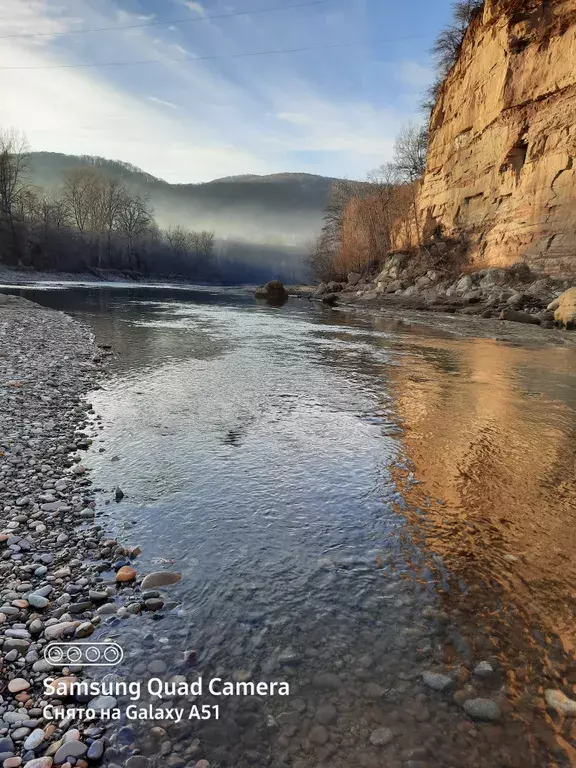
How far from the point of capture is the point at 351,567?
129 inches

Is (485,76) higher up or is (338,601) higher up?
(485,76)

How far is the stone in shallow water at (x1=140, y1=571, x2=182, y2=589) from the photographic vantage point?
9.76 ft

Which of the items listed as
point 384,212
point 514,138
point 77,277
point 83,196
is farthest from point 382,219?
point 83,196

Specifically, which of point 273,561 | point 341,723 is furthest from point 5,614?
point 341,723

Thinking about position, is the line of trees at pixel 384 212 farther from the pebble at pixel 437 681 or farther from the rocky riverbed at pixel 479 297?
the pebble at pixel 437 681

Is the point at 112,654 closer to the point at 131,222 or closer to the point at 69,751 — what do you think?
the point at 69,751

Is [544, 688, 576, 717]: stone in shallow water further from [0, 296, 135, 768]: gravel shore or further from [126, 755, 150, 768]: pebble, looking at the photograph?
[0, 296, 135, 768]: gravel shore

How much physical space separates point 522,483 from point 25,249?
2678 inches

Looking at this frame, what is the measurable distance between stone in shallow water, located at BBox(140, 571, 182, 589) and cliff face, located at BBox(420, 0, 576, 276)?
26.7 meters

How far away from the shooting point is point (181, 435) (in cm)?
583

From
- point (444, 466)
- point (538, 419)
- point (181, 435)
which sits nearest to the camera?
point (444, 466)

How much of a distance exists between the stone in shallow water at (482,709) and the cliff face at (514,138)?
2655 centimetres

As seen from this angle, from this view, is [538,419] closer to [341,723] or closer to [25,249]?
[341,723]

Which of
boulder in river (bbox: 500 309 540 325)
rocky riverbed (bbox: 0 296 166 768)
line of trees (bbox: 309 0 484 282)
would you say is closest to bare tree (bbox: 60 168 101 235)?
line of trees (bbox: 309 0 484 282)
